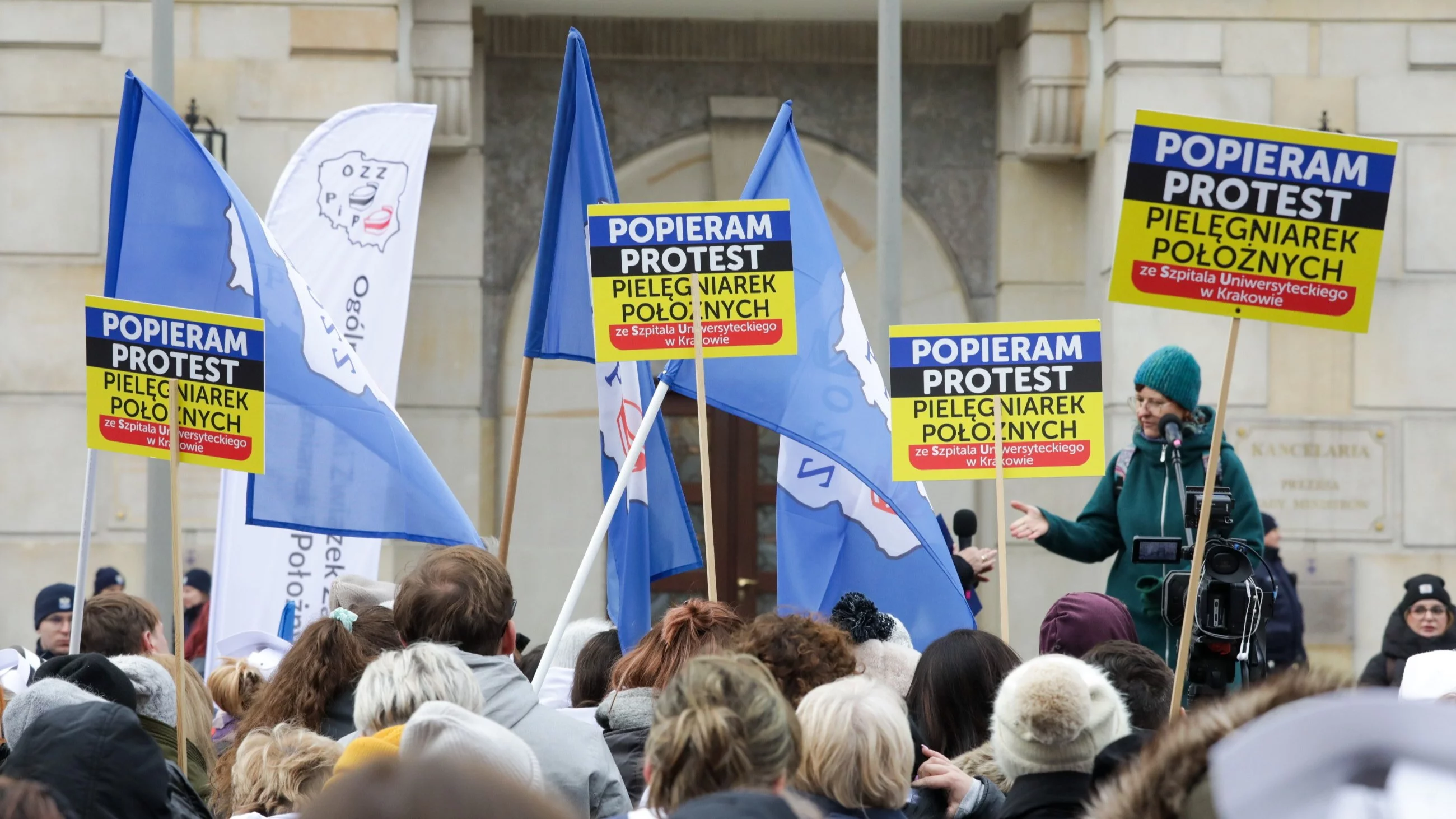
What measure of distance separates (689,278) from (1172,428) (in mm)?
1775

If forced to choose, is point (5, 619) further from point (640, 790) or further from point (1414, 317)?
point (1414, 317)

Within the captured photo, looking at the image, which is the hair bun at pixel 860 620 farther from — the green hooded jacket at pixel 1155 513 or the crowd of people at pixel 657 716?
the green hooded jacket at pixel 1155 513

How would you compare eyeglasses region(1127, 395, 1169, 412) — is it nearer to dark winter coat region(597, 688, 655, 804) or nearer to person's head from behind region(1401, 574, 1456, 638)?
dark winter coat region(597, 688, 655, 804)

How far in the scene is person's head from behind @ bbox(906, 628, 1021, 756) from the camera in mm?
4121

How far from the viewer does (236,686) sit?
16.4 feet

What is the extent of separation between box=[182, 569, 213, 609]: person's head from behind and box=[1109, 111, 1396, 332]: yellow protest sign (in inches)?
245

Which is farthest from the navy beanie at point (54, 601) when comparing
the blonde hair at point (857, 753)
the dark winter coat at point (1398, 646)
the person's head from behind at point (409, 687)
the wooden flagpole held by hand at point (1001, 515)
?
the dark winter coat at point (1398, 646)

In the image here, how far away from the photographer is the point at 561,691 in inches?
206

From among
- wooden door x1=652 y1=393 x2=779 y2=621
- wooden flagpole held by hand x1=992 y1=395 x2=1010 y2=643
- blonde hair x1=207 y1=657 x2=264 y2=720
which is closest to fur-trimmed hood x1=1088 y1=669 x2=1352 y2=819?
blonde hair x1=207 y1=657 x2=264 y2=720

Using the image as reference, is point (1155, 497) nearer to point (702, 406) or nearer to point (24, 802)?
point (702, 406)

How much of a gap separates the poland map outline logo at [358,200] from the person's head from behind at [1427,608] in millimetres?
5757

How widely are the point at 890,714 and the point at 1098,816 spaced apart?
1.67 metres

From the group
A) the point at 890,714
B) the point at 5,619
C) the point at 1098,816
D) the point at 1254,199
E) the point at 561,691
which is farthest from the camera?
the point at 5,619

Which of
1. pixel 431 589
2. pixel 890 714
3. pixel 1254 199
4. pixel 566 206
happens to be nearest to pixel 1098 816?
pixel 890 714
